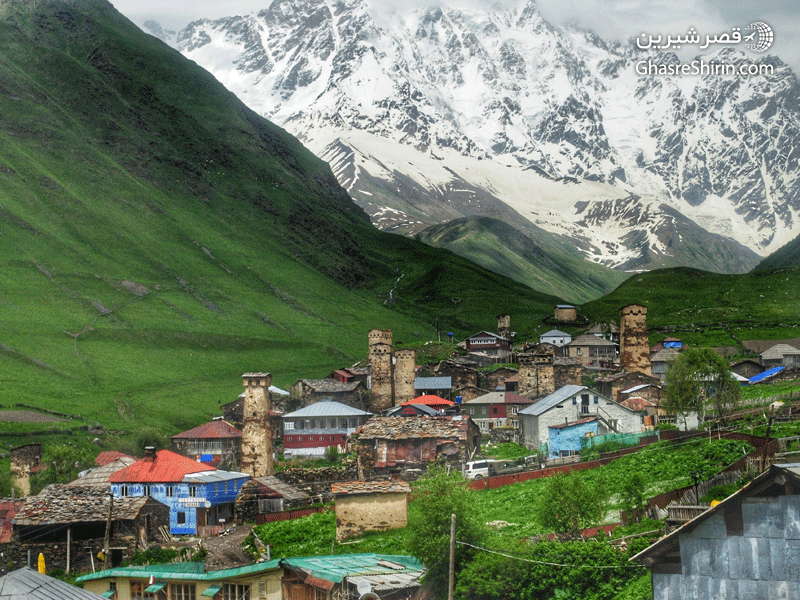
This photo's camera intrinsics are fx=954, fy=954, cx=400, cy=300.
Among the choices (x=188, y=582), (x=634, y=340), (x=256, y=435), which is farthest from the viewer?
(x=634, y=340)

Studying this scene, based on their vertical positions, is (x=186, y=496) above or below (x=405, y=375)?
below

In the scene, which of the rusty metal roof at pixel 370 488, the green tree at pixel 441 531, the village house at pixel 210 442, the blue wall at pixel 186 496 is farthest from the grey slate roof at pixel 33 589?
the village house at pixel 210 442

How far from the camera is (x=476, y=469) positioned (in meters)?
A: 64.2

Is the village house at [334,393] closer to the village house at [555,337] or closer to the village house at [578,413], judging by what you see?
the village house at [578,413]

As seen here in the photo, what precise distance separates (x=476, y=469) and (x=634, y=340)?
4652 cm

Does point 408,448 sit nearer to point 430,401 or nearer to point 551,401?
point 551,401

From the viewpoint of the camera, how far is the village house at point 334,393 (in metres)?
107

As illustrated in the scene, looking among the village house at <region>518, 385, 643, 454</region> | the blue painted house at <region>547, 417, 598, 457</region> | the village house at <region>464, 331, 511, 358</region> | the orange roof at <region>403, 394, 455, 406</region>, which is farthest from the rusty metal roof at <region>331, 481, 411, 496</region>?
the village house at <region>464, 331, 511, 358</region>

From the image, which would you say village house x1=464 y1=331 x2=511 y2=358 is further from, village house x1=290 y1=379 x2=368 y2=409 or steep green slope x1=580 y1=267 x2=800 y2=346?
village house x1=290 y1=379 x2=368 y2=409

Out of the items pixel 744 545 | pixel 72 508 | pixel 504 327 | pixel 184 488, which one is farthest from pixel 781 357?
pixel 744 545

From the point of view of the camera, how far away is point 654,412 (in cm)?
8006

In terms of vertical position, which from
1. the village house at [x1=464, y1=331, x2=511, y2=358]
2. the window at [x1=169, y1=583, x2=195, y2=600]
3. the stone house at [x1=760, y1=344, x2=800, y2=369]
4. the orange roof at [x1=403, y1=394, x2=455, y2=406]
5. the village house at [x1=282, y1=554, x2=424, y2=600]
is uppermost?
the village house at [x1=464, y1=331, x2=511, y2=358]

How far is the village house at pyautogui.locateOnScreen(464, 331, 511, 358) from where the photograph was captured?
155500 mm

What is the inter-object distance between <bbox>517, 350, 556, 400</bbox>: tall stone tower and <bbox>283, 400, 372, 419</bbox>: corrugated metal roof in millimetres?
16635
